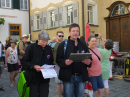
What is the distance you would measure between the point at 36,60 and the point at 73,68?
2.26 feet

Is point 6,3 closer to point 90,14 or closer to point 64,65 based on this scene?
point 90,14

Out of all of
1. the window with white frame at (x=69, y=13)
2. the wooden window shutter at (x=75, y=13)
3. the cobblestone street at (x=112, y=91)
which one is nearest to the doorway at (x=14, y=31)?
the window with white frame at (x=69, y=13)

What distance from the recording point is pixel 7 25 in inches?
691

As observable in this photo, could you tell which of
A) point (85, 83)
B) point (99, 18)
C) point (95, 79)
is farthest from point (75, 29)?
point (99, 18)

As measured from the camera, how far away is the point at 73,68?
2805 millimetres

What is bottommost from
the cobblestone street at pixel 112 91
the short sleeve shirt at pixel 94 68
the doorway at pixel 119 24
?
the cobblestone street at pixel 112 91

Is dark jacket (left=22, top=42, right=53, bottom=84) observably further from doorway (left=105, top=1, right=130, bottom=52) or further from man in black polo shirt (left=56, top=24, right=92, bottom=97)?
doorway (left=105, top=1, right=130, bottom=52)

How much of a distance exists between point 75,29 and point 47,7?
547 inches

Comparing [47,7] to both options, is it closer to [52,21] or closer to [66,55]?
[52,21]

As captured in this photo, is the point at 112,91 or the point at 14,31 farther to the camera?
the point at 14,31

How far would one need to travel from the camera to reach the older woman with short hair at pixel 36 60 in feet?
9.69

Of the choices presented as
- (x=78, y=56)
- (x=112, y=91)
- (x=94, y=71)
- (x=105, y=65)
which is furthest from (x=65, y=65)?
(x=112, y=91)

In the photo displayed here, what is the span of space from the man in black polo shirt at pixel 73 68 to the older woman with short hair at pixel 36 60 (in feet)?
Answer: 1.08

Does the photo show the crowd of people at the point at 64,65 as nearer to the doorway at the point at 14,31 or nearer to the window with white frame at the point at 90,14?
the window with white frame at the point at 90,14
